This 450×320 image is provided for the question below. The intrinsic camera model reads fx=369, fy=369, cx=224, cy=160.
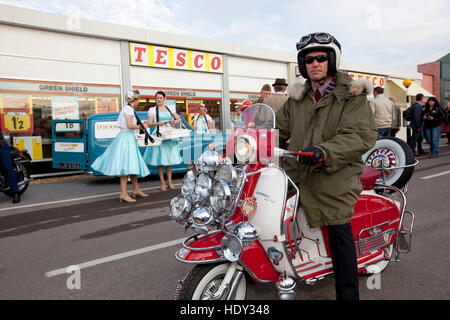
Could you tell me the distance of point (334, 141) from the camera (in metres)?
2.27

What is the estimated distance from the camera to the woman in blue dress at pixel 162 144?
7254 mm

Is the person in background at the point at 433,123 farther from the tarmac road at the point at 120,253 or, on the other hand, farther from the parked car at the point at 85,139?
the parked car at the point at 85,139

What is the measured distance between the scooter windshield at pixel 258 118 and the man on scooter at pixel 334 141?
23cm

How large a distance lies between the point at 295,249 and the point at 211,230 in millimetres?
592

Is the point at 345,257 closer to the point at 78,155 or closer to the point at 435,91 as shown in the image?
the point at 78,155

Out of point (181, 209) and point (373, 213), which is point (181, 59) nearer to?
point (373, 213)

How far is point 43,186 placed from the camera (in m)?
8.87

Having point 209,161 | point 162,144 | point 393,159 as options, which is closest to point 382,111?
point 162,144

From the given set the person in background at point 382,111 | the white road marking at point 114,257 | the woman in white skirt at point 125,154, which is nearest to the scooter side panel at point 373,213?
the white road marking at point 114,257

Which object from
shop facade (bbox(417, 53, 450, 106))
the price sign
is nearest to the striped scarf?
the price sign

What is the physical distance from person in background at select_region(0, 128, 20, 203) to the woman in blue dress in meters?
2.45

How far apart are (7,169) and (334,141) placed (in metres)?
6.27

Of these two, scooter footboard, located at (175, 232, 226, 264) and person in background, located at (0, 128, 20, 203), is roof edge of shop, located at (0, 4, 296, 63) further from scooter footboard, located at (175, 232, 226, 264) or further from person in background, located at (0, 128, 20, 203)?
scooter footboard, located at (175, 232, 226, 264)

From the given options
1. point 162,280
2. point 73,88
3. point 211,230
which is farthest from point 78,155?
point 211,230
